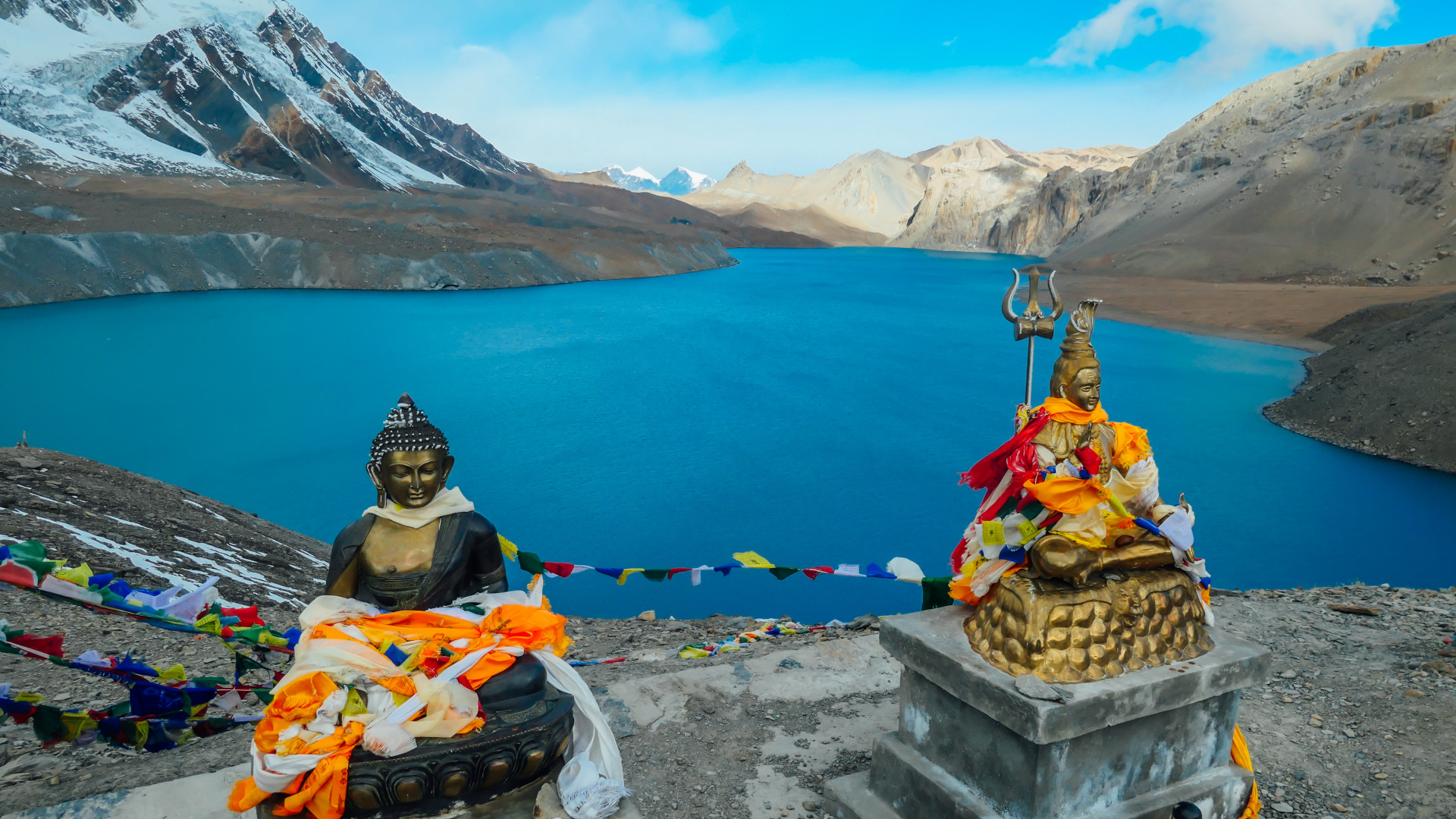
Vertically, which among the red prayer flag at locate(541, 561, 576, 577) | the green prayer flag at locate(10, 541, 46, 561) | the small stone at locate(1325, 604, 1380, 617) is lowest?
the small stone at locate(1325, 604, 1380, 617)

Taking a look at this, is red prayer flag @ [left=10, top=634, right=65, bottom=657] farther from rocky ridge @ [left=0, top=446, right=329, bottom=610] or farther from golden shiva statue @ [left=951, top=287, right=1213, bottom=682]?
golden shiva statue @ [left=951, top=287, right=1213, bottom=682]

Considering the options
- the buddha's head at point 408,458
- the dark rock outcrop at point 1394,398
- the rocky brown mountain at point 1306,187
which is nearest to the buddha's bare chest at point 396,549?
the buddha's head at point 408,458

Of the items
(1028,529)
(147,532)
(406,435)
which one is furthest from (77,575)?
(147,532)

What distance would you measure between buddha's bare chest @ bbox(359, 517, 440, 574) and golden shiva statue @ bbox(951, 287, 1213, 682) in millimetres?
2585

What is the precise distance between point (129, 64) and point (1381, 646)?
9127 cm

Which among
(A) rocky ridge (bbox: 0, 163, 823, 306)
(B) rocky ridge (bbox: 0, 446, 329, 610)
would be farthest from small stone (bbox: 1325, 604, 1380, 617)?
(A) rocky ridge (bbox: 0, 163, 823, 306)

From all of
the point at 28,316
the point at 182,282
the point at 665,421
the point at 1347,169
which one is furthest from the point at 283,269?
the point at 1347,169

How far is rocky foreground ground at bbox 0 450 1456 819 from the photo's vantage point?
431 centimetres

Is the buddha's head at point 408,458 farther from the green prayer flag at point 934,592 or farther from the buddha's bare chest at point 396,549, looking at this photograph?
the green prayer flag at point 934,592

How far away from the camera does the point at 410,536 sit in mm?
3955

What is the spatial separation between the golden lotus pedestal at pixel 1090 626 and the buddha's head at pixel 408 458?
2.65m

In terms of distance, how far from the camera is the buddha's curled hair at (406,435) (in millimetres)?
3945

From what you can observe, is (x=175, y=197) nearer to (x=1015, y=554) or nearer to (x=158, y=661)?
(x=158, y=661)

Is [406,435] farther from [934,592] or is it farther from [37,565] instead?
[934,592]
